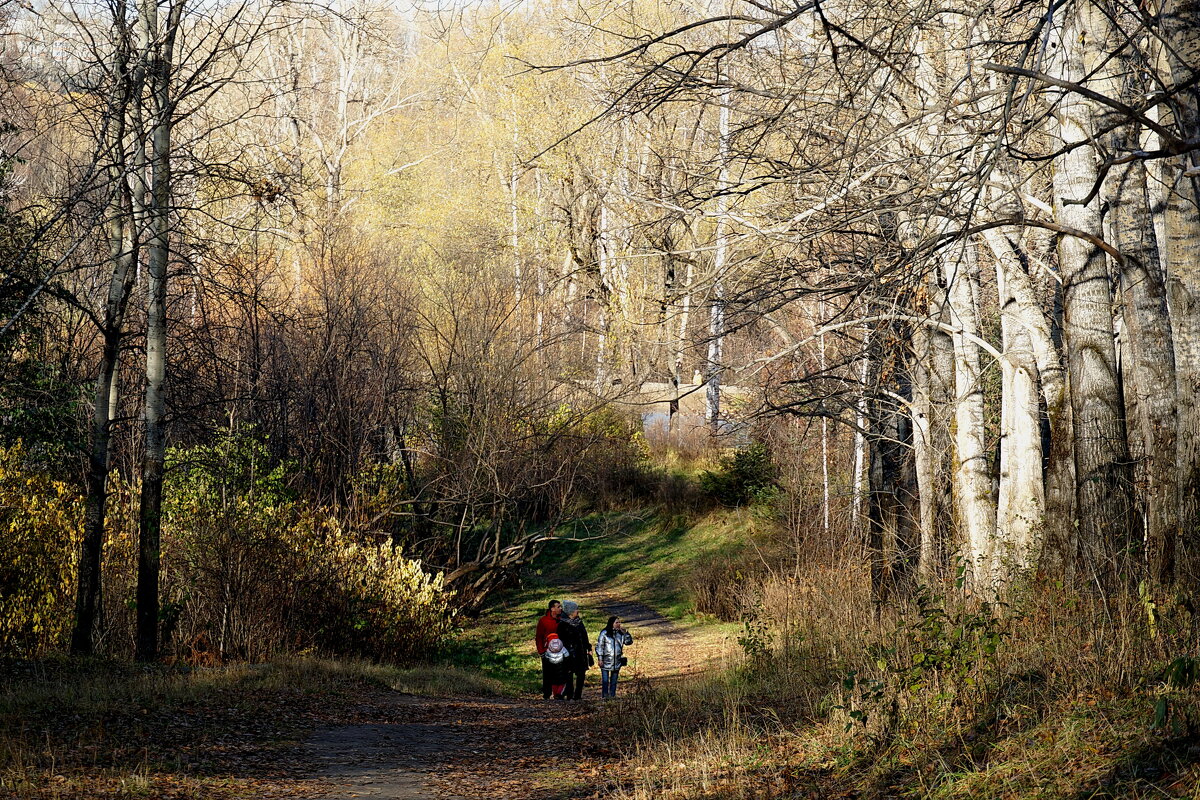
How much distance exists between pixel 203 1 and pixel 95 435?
16.3ft

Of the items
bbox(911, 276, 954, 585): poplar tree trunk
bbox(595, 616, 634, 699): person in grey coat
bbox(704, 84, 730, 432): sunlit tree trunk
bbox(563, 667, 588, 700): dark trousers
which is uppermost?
bbox(704, 84, 730, 432): sunlit tree trunk

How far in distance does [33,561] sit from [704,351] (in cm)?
1080

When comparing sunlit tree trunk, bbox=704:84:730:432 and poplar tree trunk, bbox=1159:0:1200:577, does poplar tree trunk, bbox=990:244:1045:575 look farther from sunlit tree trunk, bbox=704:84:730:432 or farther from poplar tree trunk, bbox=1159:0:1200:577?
poplar tree trunk, bbox=1159:0:1200:577

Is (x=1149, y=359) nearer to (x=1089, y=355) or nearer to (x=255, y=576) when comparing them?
(x=1089, y=355)

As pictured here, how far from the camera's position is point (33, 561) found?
13633 millimetres

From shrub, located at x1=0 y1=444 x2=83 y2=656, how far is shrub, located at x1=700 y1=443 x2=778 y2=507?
53.6ft

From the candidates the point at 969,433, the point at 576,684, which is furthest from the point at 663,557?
the point at 969,433

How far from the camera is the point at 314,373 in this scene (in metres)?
20.3

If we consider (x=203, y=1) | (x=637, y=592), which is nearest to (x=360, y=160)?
(x=637, y=592)

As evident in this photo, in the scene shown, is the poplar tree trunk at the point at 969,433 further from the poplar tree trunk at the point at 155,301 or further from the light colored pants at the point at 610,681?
the poplar tree trunk at the point at 155,301

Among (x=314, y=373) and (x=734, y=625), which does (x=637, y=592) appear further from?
(x=314, y=373)

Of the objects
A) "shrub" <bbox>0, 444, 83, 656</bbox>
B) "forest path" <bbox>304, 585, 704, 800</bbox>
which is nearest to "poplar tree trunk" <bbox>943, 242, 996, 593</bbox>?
"forest path" <bbox>304, 585, 704, 800</bbox>

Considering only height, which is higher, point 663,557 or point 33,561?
point 33,561

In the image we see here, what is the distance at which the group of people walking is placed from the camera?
14.6 m
